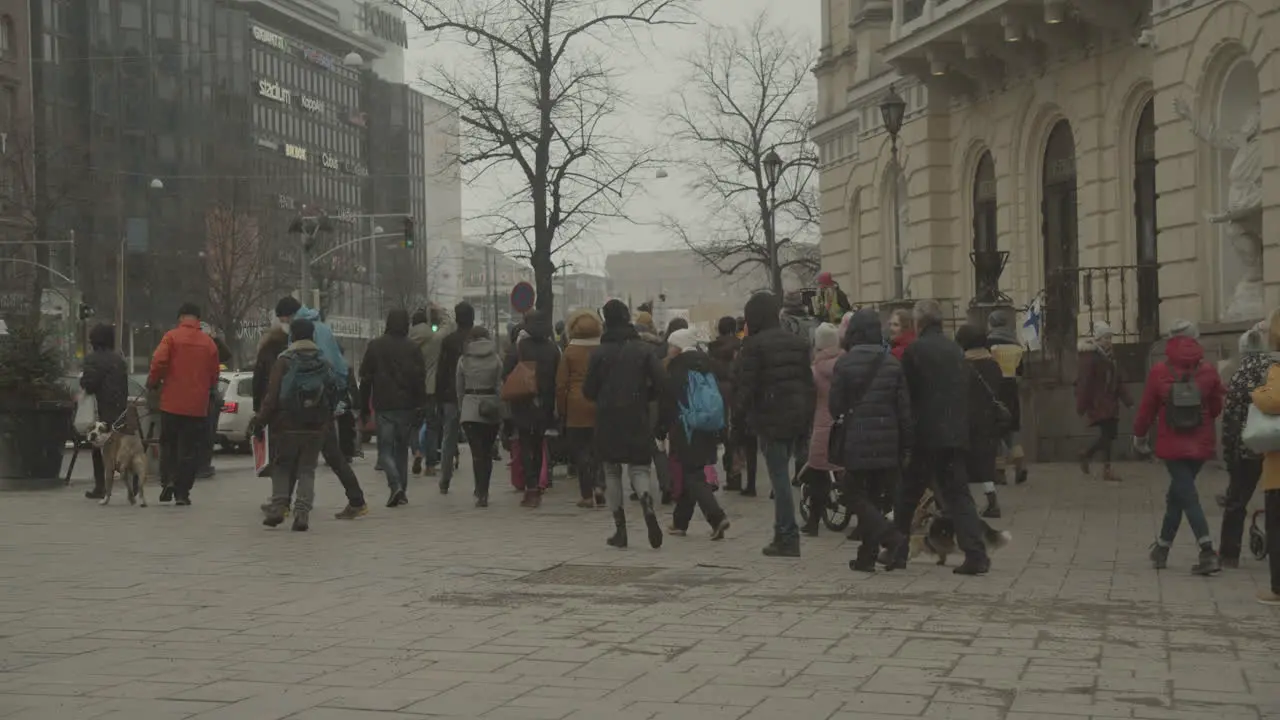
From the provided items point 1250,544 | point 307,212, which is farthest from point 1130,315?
point 307,212

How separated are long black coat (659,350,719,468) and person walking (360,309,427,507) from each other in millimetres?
4018

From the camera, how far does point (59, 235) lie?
8294 cm

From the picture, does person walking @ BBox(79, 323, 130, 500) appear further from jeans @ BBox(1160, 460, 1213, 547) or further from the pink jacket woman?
jeans @ BBox(1160, 460, 1213, 547)

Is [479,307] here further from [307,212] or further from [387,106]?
[307,212]

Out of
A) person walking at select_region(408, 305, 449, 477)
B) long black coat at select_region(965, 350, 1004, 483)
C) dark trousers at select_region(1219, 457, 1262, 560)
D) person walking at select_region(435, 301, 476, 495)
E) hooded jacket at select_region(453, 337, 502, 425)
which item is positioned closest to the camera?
dark trousers at select_region(1219, 457, 1262, 560)

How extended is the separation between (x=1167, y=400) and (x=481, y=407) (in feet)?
24.0

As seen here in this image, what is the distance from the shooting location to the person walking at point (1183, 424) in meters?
12.2

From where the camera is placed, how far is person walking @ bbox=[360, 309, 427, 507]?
17891 millimetres

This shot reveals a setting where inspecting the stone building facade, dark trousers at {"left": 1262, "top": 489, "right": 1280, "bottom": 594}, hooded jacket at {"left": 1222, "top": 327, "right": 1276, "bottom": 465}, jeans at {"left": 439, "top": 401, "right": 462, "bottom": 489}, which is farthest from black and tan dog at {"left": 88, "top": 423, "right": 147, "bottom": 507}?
the stone building facade

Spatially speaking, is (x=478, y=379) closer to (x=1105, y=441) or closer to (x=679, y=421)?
(x=679, y=421)

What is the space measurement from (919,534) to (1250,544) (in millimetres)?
2241

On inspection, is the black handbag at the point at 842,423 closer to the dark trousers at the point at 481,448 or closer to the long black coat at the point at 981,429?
the long black coat at the point at 981,429

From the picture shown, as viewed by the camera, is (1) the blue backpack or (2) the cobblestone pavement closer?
(2) the cobblestone pavement

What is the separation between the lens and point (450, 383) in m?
20.7
